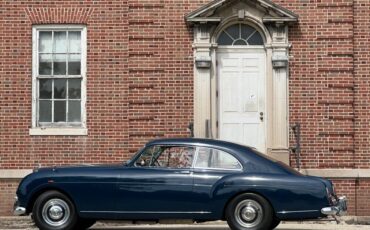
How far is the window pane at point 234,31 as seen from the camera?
1628 cm

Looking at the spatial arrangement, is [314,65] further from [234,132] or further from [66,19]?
[66,19]

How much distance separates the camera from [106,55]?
16.2m

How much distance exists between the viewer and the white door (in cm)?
1616

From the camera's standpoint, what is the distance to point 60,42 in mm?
16344

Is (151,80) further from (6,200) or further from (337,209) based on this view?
(337,209)

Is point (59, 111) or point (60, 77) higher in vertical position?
point (60, 77)

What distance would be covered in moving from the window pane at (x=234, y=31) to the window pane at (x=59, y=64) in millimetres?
3457

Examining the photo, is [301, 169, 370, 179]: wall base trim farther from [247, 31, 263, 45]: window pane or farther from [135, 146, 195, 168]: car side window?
[135, 146, 195, 168]: car side window

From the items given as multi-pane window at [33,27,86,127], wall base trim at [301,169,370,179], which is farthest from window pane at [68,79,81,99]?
wall base trim at [301,169,370,179]

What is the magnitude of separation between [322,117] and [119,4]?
15.7 ft

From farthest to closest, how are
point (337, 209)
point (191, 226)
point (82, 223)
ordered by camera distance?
point (191, 226)
point (82, 223)
point (337, 209)

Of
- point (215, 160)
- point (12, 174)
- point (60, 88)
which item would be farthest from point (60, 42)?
point (215, 160)

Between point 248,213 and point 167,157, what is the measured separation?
148 centimetres

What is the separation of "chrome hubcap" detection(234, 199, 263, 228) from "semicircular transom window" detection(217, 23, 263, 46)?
18.2 feet
